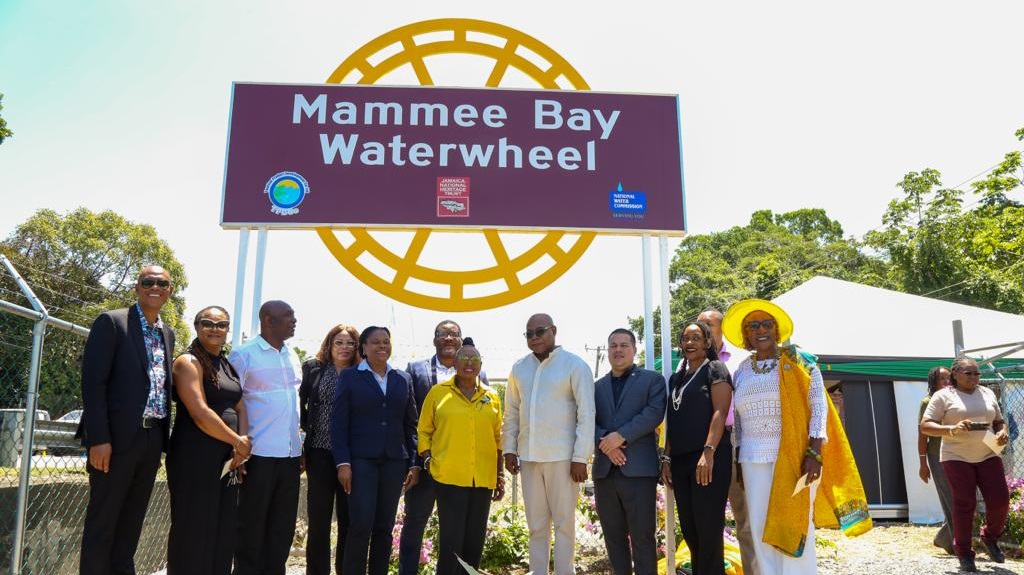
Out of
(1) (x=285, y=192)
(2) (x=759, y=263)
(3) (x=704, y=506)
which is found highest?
(2) (x=759, y=263)

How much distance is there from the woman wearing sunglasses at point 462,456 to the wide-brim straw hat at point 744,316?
4.86 feet

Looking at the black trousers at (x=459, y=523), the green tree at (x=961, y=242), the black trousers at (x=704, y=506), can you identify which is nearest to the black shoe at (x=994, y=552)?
the black trousers at (x=704, y=506)

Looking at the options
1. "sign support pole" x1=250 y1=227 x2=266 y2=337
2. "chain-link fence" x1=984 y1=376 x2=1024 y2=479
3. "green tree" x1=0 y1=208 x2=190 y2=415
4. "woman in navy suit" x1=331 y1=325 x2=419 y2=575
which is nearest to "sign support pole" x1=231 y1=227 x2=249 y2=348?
"sign support pole" x1=250 y1=227 x2=266 y2=337

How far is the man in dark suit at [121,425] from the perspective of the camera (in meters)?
3.09

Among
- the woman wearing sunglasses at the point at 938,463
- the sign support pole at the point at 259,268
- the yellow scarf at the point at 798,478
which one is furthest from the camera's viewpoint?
the woman wearing sunglasses at the point at 938,463

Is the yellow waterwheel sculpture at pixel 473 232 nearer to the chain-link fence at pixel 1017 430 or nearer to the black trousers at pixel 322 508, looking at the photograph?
the black trousers at pixel 322 508

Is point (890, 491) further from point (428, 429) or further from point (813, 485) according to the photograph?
point (428, 429)

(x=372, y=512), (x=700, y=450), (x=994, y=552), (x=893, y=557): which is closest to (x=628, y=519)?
(x=700, y=450)

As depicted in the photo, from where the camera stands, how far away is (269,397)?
12.6ft

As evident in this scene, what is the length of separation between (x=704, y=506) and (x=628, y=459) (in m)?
0.48

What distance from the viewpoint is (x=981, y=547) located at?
6207mm

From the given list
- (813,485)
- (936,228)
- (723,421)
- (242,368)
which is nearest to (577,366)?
(723,421)

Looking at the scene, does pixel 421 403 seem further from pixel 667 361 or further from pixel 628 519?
pixel 667 361

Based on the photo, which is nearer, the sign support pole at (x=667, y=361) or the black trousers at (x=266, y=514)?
the black trousers at (x=266, y=514)
